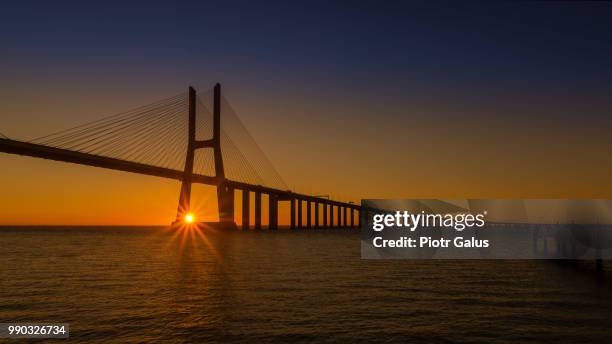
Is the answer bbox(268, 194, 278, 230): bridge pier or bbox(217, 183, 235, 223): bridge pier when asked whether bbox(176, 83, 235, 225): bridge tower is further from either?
bbox(268, 194, 278, 230): bridge pier

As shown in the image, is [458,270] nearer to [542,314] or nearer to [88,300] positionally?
[542,314]

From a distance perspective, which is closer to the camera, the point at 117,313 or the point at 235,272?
the point at 117,313

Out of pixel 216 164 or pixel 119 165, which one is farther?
pixel 216 164

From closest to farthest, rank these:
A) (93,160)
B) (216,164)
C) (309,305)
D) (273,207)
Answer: (309,305), (93,160), (216,164), (273,207)

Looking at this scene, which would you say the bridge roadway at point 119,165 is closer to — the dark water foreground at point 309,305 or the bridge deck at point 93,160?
the bridge deck at point 93,160

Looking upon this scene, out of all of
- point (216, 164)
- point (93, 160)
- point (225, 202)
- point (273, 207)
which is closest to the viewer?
point (93, 160)

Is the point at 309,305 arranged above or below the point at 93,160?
below

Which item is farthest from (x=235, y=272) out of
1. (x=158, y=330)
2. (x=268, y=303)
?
(x=158, y=330)

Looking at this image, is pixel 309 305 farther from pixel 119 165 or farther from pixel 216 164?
pixel 216 164

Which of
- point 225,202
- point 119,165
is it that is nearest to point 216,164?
point 225,202
